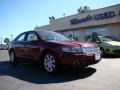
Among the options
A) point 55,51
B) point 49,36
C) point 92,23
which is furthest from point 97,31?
point 55,51

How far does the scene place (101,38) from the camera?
14.7 m

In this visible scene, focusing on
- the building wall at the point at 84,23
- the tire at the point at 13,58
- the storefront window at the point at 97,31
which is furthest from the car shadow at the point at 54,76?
the storefront window at the point at 97,31

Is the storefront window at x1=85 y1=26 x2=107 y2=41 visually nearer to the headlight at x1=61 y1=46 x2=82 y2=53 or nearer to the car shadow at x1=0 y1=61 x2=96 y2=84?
the car shadow at x1=0 y1=61 x2=96 y2=84

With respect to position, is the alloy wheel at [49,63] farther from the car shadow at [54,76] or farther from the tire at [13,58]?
the tire at [13,58]

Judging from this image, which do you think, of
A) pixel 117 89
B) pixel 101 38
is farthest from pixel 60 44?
pixel 101 38

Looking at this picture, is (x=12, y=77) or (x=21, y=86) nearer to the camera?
(x=21, y=86)

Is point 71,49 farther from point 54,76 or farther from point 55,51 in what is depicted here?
point 54,76

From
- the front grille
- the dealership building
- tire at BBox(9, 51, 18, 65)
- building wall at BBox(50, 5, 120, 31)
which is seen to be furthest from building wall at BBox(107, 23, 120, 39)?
the front grille

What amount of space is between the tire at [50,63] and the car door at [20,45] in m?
1.62

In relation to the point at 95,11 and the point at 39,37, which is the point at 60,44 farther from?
the point at 95,11

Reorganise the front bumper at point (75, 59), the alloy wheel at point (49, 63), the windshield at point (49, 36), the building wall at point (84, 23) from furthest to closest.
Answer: the building wall at point (84, 23), the windshield at point (49, 36), the alloy wheel at point (49, 63), the front bumper at point (75, 59)

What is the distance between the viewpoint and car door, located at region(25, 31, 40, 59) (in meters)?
7.95

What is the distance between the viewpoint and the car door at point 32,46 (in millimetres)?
7945

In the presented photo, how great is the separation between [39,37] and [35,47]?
1.27 feet
